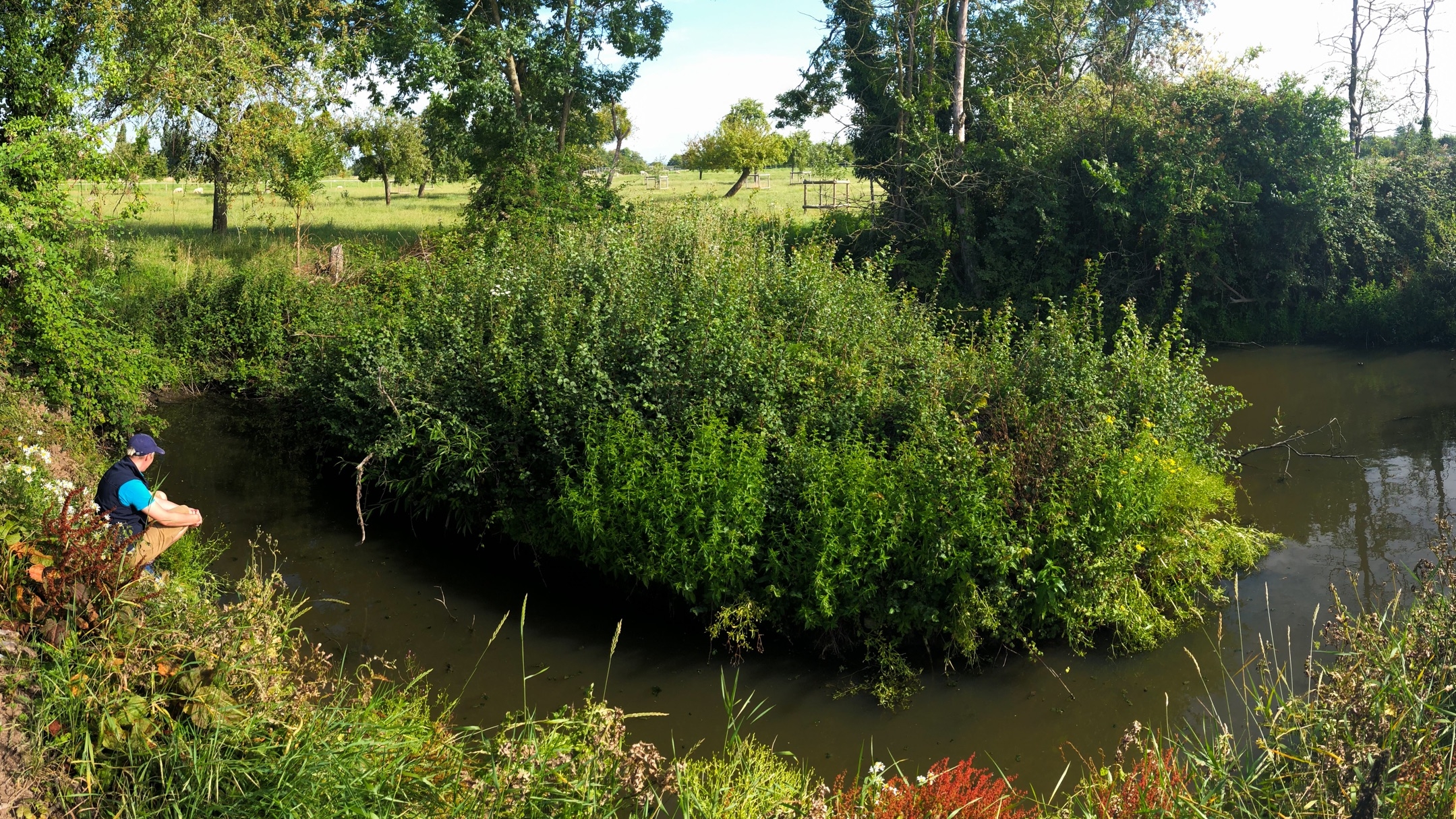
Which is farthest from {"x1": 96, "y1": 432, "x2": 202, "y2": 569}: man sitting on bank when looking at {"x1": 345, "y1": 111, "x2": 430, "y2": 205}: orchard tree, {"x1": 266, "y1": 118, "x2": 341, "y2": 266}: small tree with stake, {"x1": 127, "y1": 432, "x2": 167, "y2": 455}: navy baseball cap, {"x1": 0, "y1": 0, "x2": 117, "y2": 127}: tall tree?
{"x1": 345, "y1": 111, "x2": 430, "y2": 205}: orchard tree

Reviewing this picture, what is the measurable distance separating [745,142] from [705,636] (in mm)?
40331

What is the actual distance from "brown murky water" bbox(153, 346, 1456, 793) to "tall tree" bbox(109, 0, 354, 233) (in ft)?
22.3

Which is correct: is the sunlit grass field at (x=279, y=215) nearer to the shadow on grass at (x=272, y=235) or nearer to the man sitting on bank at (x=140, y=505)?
the shadow on grass at (x=272, y=235)

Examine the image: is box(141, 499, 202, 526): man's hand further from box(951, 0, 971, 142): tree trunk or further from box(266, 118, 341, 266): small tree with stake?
box(951, 0, 971, 142): tree trunk

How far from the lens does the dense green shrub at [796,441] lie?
7.66 m

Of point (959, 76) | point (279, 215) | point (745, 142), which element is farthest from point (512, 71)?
point (745, 142)

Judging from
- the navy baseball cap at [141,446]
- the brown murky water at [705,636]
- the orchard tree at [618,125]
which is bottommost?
the brown murky water at [705,636]

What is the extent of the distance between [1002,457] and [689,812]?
481 cm

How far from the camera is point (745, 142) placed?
A: 4569 centimetres

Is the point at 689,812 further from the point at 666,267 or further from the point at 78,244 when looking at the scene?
the point at 78,244

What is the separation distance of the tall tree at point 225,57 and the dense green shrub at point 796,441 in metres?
7.54

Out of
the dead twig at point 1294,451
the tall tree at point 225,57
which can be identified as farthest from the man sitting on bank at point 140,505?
the dead twig at point 1294,451

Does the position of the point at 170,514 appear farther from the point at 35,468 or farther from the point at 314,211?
the point at 314,211

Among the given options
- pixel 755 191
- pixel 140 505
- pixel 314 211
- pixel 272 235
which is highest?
pixel 755 191
